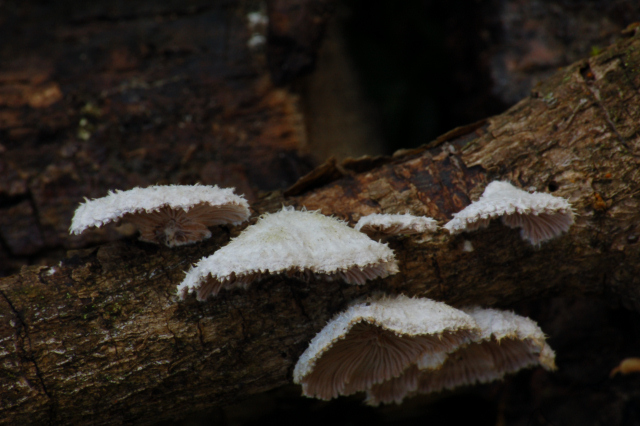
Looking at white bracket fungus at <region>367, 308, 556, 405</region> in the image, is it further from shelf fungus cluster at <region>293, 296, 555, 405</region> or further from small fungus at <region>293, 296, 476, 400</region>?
small fungus at <region>293, 296, 476, 400</region>

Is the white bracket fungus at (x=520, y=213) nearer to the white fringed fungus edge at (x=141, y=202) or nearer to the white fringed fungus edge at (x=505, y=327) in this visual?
the white fringed fungus edge at (x=505, y=327)

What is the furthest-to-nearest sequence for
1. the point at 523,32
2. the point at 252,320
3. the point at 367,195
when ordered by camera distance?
the point at 523,32 < the point at 367,195 < the point at 252,320

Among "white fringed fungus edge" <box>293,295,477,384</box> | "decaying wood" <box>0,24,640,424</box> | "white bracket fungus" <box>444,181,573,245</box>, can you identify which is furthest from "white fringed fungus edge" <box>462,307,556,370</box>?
"white bracket fungus" <box>444,181,573,245</box>

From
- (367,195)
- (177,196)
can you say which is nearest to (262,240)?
(177,196)

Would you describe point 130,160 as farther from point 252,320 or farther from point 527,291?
point 527,291

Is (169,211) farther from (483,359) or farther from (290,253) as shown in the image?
(483,359)

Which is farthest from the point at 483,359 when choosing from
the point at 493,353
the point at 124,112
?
the point at 124,112

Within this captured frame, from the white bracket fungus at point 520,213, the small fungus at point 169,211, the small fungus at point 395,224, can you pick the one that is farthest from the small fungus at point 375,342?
the small fungus at point 169,211
